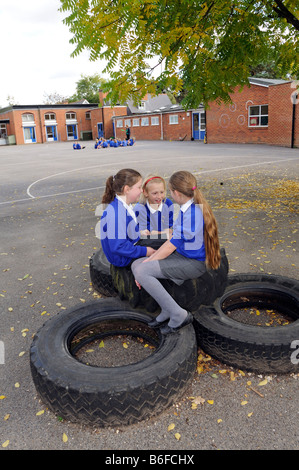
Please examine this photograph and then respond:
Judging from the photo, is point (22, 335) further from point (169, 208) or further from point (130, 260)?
point (169, 208)

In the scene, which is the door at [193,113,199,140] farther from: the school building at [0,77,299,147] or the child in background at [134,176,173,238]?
the child in background at [134,176,173,238]

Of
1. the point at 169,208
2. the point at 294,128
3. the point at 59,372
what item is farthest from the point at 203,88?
the point at 294,128

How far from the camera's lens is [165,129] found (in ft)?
148

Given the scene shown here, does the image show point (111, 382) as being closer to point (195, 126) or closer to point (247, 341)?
point (247, 341)

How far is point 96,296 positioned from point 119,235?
168 centimetres

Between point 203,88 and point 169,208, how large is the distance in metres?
3.05

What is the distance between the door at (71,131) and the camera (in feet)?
210

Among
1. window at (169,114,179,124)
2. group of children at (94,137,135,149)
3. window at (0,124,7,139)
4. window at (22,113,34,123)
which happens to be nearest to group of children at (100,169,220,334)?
group of children at (94,137,135,149)

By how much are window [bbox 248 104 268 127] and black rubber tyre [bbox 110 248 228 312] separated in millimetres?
28678

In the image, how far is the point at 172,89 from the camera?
680cm

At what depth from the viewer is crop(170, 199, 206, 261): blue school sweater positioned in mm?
3270

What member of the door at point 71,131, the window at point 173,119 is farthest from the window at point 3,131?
the window at point 173,119

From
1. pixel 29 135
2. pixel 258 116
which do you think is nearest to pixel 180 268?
pixel 258 116
